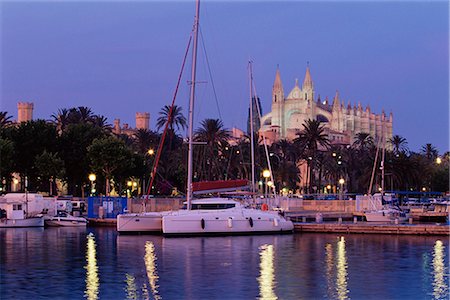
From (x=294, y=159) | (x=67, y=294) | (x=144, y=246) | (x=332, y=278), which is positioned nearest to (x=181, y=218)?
(x=144, y=246)

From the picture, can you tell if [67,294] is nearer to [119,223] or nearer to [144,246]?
[144,246]

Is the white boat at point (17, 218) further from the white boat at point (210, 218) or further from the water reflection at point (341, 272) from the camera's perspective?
the water reflection at point (341, 272)

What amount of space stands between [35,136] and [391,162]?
1653 inches

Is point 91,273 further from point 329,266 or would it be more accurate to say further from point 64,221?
point 64,221

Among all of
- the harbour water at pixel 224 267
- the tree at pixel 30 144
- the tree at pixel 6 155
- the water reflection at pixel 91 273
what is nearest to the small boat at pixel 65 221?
the harbour water at pixel 224 267

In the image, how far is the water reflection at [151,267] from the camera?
97.2 feet

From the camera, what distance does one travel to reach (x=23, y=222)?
198 ft

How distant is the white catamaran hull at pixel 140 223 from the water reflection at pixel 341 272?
12.1m

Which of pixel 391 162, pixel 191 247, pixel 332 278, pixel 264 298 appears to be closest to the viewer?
pixel 264 298

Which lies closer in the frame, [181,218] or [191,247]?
[191,247]

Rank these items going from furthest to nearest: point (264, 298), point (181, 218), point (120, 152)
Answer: point (120, 152) < point (181, 218) < point (264, 298)

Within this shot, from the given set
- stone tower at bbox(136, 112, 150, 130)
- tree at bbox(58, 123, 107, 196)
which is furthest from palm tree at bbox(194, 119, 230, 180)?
stone tower at bbox(136, 112, 150, 130)

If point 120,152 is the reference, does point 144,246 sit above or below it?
below

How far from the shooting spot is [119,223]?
52188 millimetres
